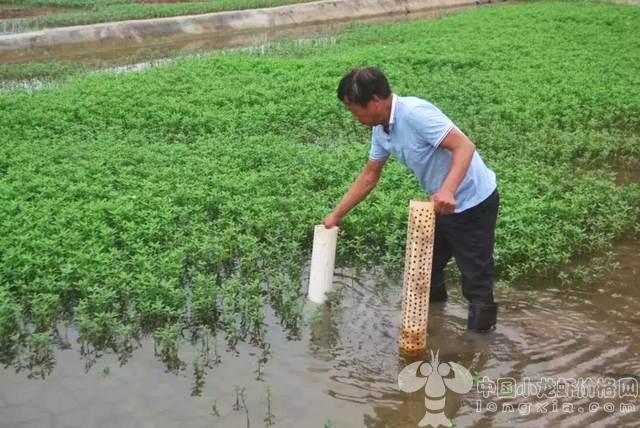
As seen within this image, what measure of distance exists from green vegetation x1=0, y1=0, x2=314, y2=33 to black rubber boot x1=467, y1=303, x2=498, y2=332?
17970 mm

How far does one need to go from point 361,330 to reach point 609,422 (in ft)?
5.51

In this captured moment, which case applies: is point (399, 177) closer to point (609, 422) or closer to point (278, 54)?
point (609, 422)

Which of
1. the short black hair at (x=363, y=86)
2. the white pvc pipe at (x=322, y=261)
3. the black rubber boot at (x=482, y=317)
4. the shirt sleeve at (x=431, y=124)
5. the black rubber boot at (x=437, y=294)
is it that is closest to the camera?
the short black hair at (x=363, y=86)

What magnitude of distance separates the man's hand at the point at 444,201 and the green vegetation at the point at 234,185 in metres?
1.53

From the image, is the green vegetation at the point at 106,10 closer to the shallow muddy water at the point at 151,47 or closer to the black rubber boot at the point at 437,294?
the shallow muddy water at the point at 151,47

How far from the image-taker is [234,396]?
4.57 metres

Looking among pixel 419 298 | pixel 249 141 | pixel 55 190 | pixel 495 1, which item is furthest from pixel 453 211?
A: pixel 495 1

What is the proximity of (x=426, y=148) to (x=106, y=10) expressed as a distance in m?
20.2

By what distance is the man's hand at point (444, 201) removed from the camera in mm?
4281

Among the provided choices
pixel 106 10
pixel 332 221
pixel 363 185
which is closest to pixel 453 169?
pixel 363 185

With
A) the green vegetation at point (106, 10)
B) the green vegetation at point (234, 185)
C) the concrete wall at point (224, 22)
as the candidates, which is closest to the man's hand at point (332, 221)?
the green vegetation at point (234, 185)

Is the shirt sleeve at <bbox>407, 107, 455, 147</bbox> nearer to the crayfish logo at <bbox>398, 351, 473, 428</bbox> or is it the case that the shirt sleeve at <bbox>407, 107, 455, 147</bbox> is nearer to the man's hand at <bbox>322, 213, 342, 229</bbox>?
the man's hand at <bbox>322, 213, 342, 229</bbox>

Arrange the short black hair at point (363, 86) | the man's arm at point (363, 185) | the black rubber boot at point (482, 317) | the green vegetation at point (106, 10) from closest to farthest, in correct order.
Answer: the short black hair at point (363, 86), the man's arm at point (363, 185), the black rubber boot at point (482, 317), the green vegetation at point (106, 10)

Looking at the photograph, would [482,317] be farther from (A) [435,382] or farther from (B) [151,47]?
(B) [151,47]
